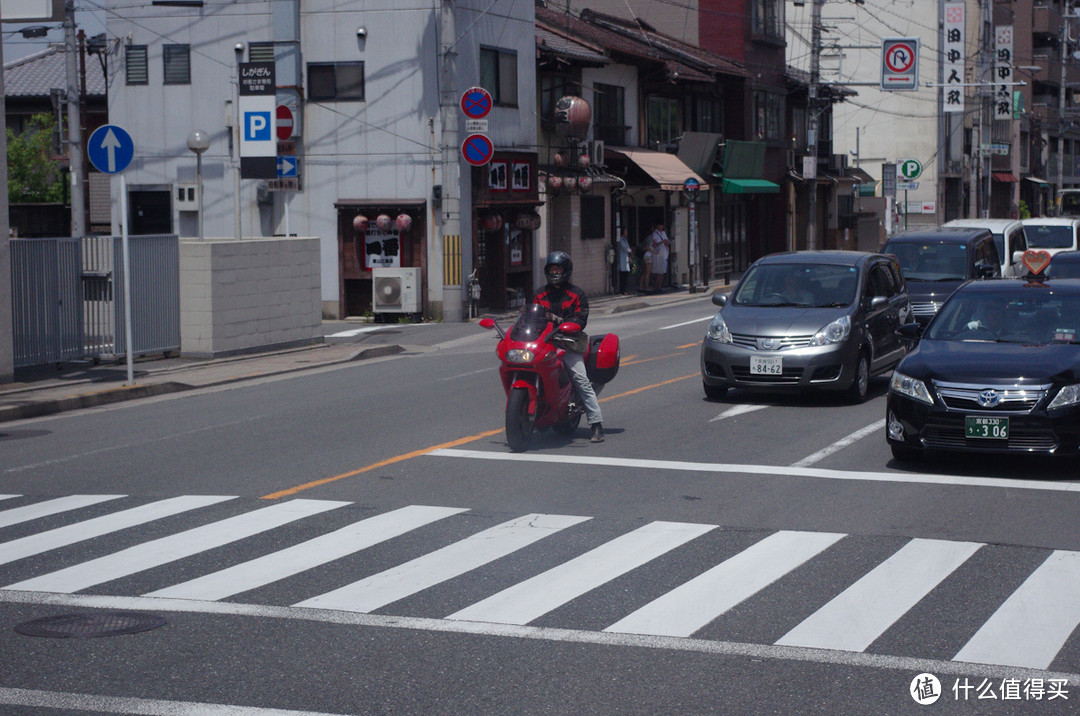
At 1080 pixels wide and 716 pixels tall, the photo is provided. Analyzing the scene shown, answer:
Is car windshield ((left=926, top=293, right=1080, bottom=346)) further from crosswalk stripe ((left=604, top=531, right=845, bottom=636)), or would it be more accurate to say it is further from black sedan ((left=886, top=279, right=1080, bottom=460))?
crosswalk stripe ((left=604, top=531, right=845, bottom=636))

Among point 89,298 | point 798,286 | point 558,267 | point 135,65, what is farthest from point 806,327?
point 135,65

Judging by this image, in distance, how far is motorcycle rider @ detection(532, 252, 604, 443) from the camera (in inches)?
477

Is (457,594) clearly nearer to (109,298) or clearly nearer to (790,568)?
(790,568)

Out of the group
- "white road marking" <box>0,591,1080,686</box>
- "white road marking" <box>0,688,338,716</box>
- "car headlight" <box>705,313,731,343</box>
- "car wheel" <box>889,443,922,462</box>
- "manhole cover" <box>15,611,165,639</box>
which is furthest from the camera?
"car headlight" <box>705,313,731,343</box>

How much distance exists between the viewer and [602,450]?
39.9 ft

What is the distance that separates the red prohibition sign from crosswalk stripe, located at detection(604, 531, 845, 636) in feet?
111

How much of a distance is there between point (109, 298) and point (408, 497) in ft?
35.4

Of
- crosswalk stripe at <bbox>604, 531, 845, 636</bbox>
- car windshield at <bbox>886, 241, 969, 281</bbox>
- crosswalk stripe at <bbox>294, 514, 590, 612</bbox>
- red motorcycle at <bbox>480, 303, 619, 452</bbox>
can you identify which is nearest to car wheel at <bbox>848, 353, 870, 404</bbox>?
red motorcycle at <bbox>480, 303, 619, 452</bbox>

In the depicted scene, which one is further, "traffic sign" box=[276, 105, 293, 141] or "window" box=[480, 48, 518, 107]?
"window" box=[480, 48, 518, 107]

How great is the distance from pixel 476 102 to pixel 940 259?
11073mm

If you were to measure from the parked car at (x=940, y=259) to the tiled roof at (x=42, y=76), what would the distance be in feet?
124

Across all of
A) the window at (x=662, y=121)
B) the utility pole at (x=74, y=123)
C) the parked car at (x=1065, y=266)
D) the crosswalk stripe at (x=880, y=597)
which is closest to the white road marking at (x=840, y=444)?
the crosswalk stripe at (x=880, y=597)

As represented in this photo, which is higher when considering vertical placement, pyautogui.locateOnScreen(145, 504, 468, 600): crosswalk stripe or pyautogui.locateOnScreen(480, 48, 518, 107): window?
pyautogui.locateOnScreen(480, 48, 518, 107): window

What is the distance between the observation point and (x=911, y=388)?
35.3 feet
